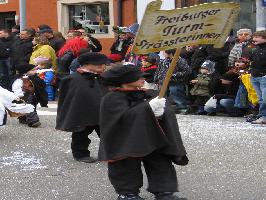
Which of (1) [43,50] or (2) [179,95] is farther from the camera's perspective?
(1) [43,50]

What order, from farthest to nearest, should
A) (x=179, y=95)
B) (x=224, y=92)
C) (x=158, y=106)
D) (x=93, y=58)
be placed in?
(x=179, y=95) → (x=224, y=92) → (x=93, y=58) → (x=158, y=106)

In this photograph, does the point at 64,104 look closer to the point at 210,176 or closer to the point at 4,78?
the point at 210,176

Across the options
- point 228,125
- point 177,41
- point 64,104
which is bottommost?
point 228,125

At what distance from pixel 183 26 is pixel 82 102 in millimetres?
2494

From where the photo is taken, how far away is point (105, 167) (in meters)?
7.64

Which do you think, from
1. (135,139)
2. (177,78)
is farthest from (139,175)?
(177,78)

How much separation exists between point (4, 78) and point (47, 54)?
1909 mm

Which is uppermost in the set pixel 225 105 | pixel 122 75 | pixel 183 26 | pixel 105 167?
pixel 183 26

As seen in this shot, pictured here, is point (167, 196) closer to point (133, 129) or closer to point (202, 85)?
point (133, 129)

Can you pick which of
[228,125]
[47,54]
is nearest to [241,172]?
[228,125]

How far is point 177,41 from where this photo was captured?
575cm

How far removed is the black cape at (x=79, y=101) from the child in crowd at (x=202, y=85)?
4603 mm

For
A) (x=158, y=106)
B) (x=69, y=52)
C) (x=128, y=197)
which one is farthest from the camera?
(x=69, y=52)

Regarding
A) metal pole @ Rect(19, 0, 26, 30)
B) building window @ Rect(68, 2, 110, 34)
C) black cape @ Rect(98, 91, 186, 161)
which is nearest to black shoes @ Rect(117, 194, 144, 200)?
black cape @ Rect(98, 91, 186, 161)
